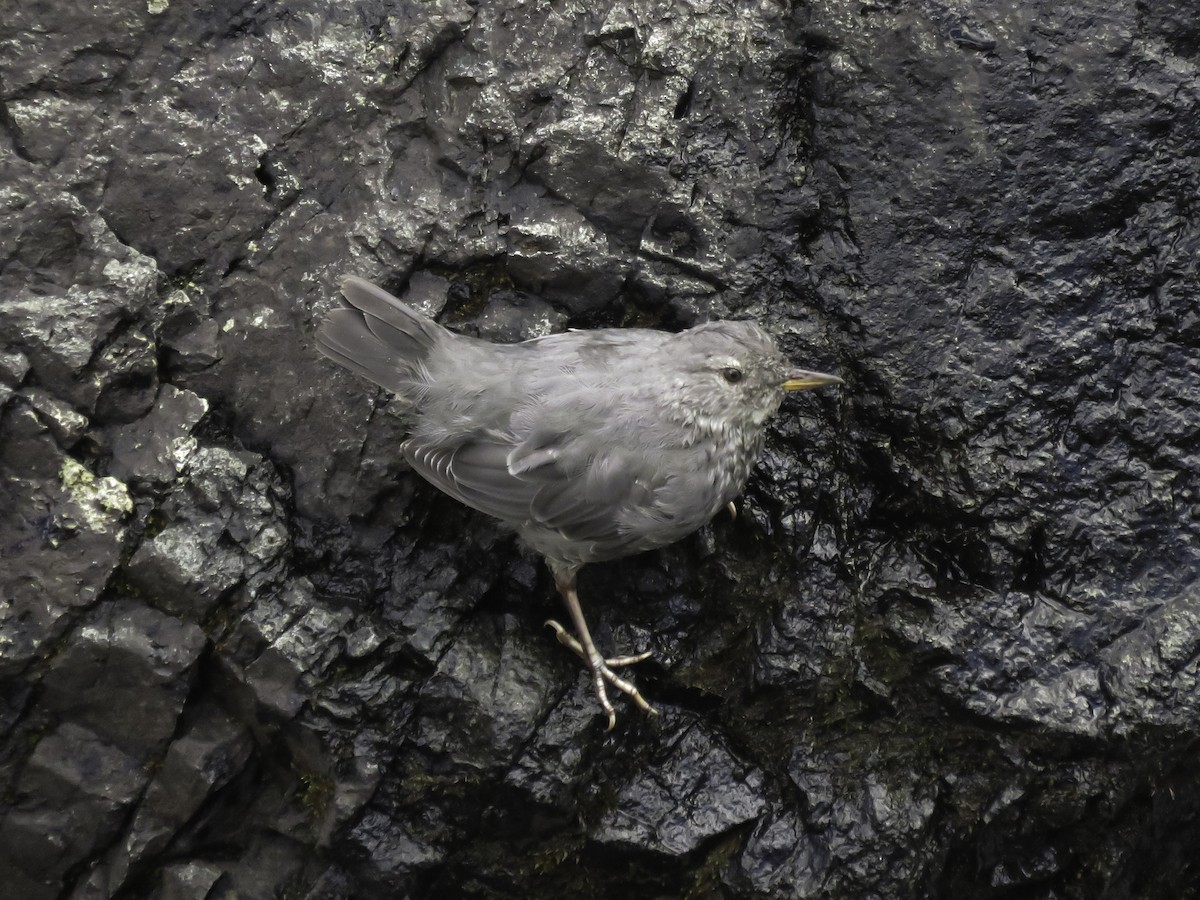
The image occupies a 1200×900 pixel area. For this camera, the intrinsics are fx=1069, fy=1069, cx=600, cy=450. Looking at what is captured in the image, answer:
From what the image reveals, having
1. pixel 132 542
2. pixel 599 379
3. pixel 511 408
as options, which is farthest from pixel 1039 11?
pixel 132 542

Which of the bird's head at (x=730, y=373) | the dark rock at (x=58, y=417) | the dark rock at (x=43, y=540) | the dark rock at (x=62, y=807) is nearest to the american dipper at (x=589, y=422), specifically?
the bird's head at (x=730, y=373)

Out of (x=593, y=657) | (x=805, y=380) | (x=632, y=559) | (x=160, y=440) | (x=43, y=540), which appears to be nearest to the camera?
(x=43, y=540)

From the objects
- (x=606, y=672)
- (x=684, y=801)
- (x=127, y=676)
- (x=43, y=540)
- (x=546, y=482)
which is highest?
(x=546, y=482)

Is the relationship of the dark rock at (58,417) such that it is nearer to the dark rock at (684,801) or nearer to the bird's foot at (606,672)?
the bird's foot at (606,672)

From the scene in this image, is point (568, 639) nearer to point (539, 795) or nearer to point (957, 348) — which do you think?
point (539, 795)

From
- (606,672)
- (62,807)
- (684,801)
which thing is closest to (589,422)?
(606,672)

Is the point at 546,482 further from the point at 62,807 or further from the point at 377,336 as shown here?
the point at 62,807

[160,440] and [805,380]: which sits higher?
[805,380]
